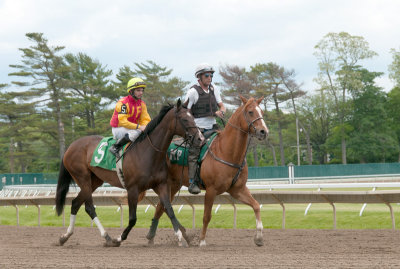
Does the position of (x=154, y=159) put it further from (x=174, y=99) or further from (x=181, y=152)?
(x=174, y=99)

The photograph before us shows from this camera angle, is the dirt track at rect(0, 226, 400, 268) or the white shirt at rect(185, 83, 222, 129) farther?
the white shirt at rect(185, 83, 222, 129)

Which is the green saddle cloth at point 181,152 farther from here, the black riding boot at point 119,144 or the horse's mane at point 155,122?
the black riding boot at point 119,144

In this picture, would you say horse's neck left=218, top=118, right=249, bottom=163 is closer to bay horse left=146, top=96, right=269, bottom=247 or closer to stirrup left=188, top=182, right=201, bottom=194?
bay horse left=146, top=96, right=269, bottom=247

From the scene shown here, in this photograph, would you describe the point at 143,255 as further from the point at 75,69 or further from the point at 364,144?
the point at 364,144

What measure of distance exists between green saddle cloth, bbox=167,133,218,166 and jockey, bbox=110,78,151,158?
0.54 meters

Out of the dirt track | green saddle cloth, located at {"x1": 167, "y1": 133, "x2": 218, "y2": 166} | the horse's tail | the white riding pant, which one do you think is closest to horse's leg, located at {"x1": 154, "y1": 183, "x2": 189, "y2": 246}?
the dirt track

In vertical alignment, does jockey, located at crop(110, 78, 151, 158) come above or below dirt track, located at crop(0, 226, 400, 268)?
above

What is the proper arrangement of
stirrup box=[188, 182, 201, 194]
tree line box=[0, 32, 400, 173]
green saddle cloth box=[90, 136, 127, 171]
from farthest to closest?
1. tree line box=[0, 32, 400, 173]
2. green saddle cloth box=[90, 136, 127, 171]
3. stirrup box=[188, 182, 201, 194]

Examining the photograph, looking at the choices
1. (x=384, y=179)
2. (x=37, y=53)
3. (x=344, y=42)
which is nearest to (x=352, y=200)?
(x=384, y=179)

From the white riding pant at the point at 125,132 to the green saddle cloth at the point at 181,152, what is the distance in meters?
0.54

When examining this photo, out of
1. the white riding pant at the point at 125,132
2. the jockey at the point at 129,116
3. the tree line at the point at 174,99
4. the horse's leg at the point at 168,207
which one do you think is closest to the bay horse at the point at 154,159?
the horse's leg at the point at 168,207

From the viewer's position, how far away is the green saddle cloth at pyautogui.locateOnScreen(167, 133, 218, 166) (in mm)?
8789

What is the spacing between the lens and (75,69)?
51375 millimetres

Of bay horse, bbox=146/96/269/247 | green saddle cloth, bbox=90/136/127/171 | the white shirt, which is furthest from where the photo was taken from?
green saddle cloth, bbox=90/136/127/171
